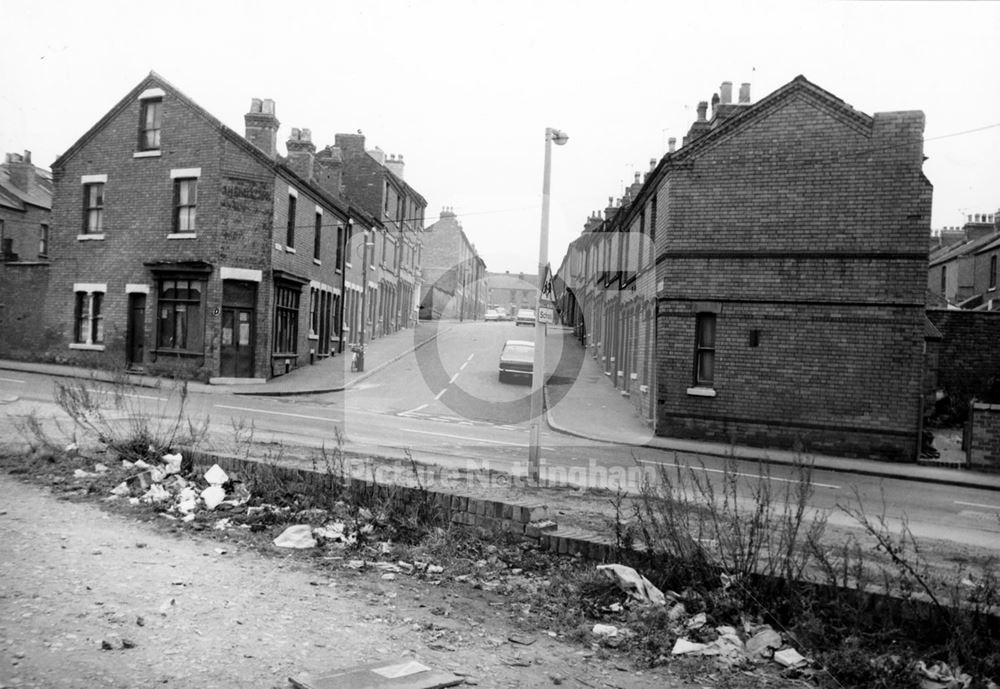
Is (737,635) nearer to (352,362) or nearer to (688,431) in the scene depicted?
(688,431)

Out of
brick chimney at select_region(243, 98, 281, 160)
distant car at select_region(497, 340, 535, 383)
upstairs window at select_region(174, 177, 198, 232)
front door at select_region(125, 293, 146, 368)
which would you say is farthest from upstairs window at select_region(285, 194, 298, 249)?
distant car at select_region(497, 340, 535, 383)

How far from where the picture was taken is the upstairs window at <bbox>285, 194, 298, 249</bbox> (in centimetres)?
2691

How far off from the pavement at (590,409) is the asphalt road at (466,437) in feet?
1.80

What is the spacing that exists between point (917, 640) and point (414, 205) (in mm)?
51362

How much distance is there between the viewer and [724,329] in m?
18.6

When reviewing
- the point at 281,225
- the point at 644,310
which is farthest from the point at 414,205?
the point at 644,310

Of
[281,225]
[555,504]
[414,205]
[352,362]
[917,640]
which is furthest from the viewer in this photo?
[414,205]

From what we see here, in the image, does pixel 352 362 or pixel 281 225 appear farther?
pixel 352 362

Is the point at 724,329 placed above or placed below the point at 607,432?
above

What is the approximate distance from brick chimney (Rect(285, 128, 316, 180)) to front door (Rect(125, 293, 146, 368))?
8499 millimetres

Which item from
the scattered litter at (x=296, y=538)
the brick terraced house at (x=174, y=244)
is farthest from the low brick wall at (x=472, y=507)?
the brick terraced house at (x=174, y=244)

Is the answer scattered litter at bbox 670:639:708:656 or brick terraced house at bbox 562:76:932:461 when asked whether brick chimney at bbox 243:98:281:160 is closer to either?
brick terraced house at bbox 562:76:932:461

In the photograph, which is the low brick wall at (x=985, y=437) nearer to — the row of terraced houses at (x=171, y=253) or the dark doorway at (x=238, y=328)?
the row of terraced houses at (x=171, y=253)

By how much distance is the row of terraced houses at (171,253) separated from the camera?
2472 cm
